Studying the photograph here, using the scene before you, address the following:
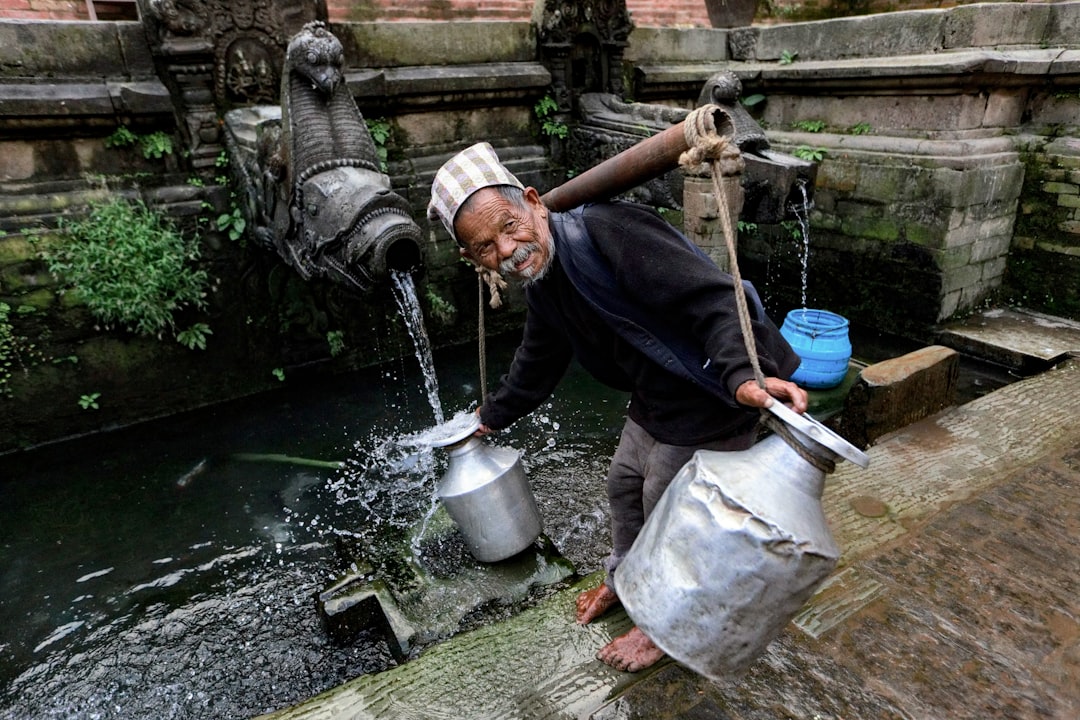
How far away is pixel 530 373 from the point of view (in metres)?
2.53

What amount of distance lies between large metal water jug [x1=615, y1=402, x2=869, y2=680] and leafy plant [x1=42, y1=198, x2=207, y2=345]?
4752 millimetres

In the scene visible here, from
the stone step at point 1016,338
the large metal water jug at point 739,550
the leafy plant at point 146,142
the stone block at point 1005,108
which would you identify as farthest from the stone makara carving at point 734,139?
the leafy plant at point 146,142

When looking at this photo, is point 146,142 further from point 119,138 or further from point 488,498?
point 488,498

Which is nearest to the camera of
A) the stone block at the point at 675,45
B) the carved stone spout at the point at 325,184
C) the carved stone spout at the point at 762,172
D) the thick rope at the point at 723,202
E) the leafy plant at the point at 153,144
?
the thick rope at the point at 723,202

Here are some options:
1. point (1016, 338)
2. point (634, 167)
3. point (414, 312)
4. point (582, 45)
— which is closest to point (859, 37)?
point (582, 45)

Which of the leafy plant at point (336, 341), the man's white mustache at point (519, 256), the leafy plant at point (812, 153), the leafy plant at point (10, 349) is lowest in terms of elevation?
the leafy plant at point (336, 341)

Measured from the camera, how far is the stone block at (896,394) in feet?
12.6

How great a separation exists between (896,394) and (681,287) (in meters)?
2.76

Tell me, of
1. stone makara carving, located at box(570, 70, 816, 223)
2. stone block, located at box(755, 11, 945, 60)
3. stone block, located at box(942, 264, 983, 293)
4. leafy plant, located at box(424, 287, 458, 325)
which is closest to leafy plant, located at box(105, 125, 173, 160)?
leafy plant, located at box(424, 287, 458, 325)

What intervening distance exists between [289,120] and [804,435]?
4.10 meters

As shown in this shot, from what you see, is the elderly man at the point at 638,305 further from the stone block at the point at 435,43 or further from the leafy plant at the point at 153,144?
the stone block at the point at 435,43

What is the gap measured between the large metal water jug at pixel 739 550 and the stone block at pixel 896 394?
103 inches

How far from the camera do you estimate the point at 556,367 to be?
2.54m

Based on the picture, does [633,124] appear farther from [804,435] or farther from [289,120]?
[804,435]
